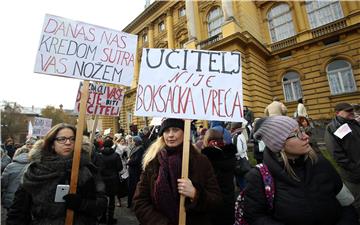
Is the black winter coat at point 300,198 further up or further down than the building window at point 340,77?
further down

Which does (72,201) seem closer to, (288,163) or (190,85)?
(190,85)

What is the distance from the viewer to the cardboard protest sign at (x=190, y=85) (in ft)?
7.09

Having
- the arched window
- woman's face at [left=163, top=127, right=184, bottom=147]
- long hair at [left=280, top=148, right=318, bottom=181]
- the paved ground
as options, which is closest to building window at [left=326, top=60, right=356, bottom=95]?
the arched window

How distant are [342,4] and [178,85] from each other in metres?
18.9

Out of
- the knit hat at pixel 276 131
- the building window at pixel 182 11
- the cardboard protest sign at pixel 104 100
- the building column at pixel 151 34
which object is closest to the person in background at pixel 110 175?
the cardboard protest sign at pixel 104 100

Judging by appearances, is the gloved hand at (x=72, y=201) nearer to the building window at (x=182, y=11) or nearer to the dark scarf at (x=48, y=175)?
the dark scarf at (x=48, y=175)

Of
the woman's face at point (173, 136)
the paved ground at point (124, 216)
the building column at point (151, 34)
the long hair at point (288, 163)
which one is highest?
the building column at point (151, 34)

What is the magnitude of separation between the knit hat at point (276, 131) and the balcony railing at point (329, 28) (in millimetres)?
17268

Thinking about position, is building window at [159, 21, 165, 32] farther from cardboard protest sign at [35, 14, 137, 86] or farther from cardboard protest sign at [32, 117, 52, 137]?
cardboard protest sign at [35, 14, 137, 86]

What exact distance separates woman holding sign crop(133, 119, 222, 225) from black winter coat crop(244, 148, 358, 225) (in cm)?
41

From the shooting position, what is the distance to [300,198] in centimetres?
153

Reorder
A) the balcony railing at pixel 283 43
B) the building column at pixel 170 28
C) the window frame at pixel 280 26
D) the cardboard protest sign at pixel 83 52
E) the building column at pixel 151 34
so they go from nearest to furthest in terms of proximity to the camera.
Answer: the cardboard protest sign at pixel 83 52
the balcony railing at pixel 283 43
the window frame at pixel 280 26
the building column at pixel 170 28
the building column at pixel 151 34

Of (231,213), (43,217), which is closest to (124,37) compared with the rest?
(43,217)

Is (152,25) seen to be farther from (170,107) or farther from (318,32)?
(170,107)
